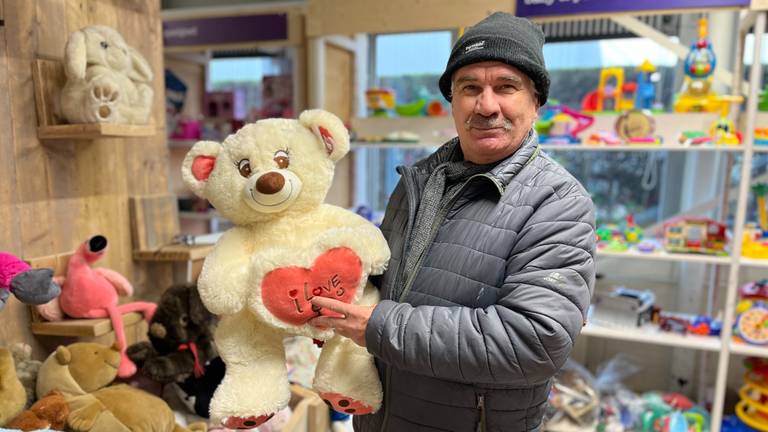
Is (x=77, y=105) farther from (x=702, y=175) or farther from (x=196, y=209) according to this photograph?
(x=702, y=175)

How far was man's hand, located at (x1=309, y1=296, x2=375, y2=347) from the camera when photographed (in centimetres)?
91

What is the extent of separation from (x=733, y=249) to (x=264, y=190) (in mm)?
1893

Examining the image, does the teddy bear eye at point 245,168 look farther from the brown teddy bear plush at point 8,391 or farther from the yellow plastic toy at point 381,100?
the yellow plastic toy at point 381,100

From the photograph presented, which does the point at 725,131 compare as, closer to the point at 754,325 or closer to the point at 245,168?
the point at 754,325

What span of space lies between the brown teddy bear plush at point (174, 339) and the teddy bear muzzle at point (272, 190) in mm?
670

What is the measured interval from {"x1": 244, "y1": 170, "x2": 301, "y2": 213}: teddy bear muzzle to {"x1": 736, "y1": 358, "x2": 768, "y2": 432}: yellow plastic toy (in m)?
2.16

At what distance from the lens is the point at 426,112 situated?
2.68 meters

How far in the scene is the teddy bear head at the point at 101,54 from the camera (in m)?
1.39

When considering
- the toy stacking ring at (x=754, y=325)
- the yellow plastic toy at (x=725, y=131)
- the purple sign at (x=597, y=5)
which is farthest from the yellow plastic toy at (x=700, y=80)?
the toy stacking ring at (x=754, y=325)

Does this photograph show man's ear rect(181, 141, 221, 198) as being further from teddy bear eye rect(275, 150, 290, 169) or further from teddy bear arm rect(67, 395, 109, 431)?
teddy bear arm rect(67, 395, 109, 431)

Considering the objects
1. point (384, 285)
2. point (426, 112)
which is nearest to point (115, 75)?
point (384, 285)

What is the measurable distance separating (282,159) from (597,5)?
1.71 metres

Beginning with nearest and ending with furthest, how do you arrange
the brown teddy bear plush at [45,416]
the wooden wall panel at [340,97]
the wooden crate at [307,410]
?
1. the brown teddy bear plush at [45,416]
2. the wooden crate at [307,410]
3. the wooden wall panel at [340,97]

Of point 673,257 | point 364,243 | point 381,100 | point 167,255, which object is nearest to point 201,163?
point 364,243
